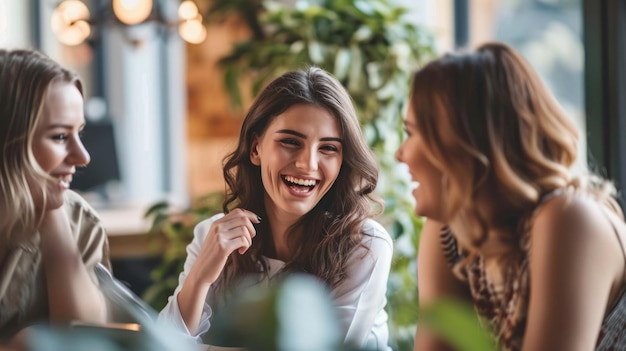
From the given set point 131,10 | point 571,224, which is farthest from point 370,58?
point 571,224

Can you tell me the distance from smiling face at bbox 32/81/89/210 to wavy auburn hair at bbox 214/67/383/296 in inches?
13.3

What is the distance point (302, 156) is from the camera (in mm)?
1634

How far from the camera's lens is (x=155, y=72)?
6.51 m

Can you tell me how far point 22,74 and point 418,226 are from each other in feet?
6.10

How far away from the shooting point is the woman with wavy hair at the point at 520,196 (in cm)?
127

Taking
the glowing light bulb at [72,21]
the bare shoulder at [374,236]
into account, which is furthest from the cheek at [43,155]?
the glowing light bulb at [72,21]

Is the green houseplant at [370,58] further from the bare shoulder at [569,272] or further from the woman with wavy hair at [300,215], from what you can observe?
the bare shoulder at [569,272]

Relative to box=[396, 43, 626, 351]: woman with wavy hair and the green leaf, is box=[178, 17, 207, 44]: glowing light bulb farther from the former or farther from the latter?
the green leaf

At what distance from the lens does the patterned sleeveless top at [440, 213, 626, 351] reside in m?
1.34

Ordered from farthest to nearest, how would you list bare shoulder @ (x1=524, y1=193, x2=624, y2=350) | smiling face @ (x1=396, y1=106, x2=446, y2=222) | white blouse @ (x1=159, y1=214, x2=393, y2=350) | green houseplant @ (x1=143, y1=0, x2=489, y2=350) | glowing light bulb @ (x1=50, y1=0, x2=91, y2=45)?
glowing light bulb @ (x1=50, y1=0, x2=91, y2=45) < green houseplant @ (x1=143, y1=0, x2=489, y2=350) < white blouse @ (x1=159, y1=214, x2=393, y2=350) < smiling face @ (x1=396, y1=106, x2=446, y2=222) < bare shoulder @ (x1=524, y1=193, x2=624, y2=350)

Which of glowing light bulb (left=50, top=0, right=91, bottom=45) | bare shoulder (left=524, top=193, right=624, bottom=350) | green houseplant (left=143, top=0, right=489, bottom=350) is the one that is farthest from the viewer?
glowing light bulb (left=50, top=0, right=91, bottom=45)

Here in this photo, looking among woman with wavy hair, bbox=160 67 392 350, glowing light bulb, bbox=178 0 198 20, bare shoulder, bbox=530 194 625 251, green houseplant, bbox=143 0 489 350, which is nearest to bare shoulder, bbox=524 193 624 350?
bare shoulder, bbox=530 194 625 251

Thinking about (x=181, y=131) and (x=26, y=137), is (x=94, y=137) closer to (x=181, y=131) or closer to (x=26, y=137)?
(x=181, y=131)

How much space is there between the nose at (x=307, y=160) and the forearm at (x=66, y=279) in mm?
433
